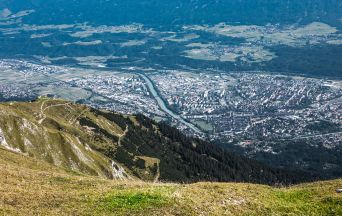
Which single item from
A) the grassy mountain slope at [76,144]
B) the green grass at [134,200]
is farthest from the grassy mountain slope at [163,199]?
the grassy mountain slope at [76,144]

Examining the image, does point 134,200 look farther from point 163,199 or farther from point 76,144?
point 76,144

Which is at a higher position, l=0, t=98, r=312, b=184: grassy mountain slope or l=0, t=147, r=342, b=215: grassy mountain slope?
l=0, t=147, r=342, b=215: grassy mountain slope

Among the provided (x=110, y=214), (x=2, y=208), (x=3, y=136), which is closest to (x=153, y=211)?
(x=110, y=214)

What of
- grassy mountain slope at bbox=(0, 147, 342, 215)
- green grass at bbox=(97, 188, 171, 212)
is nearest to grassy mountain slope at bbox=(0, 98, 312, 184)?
grassy mountain slope at bbox=(0, 147, 342, 215)

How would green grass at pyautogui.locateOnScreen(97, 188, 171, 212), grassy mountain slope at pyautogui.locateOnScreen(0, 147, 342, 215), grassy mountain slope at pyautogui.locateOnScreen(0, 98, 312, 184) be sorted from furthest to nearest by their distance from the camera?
grassy mountain slope at pyautogui.locateOnScreen(0, 98, 312, 184) < green grass at pyautogui.locateOnScreen(97, 188, 171, 212) < grassy mountain slope at pyautogui.locateOnScreen(0, 147, 342, 215)

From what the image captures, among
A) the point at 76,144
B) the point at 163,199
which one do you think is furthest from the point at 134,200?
the point at 76,144

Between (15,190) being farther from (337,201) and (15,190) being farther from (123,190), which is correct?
(337,201)

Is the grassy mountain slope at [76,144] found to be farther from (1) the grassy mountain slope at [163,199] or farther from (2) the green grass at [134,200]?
(2) the green grass at [134,200]

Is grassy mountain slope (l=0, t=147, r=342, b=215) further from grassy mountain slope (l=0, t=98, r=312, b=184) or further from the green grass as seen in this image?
grassy mountain slope (l=0, t=98, r=312, b=184)

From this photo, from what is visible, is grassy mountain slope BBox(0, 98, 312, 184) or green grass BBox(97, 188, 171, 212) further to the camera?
grassy mountain slope BBox(0, 98, 312, 184)
